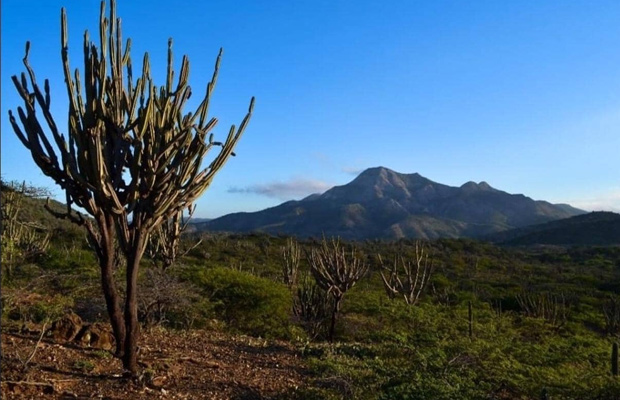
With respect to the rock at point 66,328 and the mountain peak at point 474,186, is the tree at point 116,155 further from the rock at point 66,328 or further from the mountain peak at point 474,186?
the mountain peak at point 474,186

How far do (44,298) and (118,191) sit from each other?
4.65 meters

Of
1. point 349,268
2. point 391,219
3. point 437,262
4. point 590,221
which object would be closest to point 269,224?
point 391,219

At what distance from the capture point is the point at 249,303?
12188mm

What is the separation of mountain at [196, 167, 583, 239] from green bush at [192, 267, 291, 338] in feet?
330

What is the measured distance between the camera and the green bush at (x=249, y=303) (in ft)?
38.4

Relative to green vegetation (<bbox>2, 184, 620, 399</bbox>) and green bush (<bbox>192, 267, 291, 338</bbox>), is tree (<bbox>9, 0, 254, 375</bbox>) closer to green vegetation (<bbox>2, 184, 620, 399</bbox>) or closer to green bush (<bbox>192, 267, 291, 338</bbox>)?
green vegetation (<bbox>2, 184, 620, 399</bbox>)

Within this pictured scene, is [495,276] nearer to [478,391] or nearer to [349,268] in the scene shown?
[349,268]

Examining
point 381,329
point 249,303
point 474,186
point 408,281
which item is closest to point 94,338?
point 249,303

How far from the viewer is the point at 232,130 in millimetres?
6688

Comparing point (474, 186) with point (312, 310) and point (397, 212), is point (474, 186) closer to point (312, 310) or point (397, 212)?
point (397, 212)

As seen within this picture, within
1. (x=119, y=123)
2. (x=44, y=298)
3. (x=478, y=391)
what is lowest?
(x=478, y=391)

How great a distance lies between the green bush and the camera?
38.4 ft

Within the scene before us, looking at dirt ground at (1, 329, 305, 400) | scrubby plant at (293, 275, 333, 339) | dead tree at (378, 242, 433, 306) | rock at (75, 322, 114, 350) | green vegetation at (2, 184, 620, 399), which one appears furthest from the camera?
dead tree at (378, 242, 433, 306)

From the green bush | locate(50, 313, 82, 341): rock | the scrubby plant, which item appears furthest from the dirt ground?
the scrubby plant
